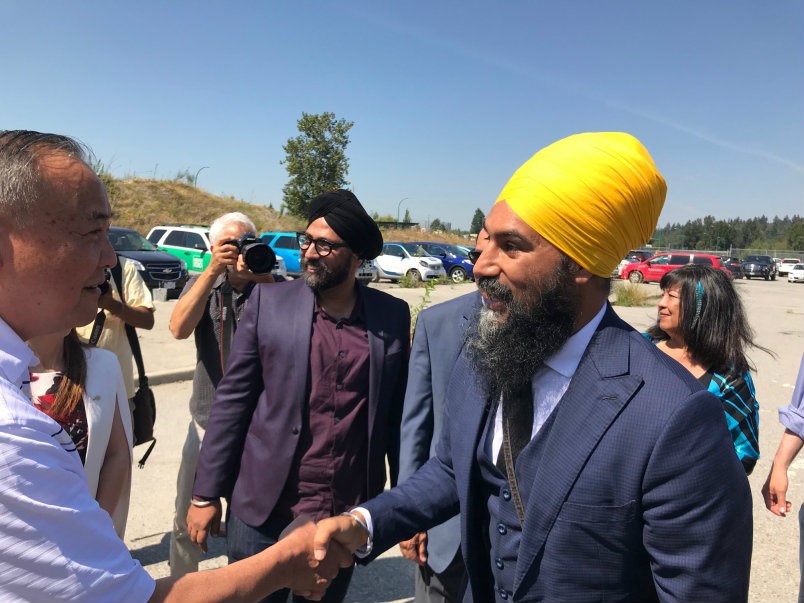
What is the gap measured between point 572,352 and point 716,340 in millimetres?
1651

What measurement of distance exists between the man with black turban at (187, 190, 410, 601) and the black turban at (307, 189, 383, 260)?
0.11 metres

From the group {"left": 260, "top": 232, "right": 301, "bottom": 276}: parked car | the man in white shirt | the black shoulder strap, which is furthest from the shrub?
the man in white shirt

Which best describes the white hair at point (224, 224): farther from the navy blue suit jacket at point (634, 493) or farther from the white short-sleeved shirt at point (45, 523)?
the navy blue suit jacket at point (634, 493)

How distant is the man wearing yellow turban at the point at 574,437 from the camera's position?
1.39 meters

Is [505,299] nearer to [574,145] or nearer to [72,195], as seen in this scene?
[574,145]

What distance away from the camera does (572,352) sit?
1707 mm

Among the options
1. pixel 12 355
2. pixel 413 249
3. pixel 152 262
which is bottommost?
pixel 152 262

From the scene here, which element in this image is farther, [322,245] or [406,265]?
[406,265]

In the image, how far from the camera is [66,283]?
1315 millimetres

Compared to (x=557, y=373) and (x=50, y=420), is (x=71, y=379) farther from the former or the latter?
(x=557, y=373)

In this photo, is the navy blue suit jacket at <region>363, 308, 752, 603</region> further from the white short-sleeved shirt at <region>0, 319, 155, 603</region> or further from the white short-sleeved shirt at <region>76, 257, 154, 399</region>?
the white short-sleeved shirt at <region>76, 257, 154, 399</region>

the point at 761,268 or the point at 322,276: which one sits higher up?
the point at 761,268

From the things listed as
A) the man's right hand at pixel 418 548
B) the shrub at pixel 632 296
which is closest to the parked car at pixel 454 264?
the shrub at pixel 632 296

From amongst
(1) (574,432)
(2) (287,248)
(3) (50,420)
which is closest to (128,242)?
(2) (287,248)
